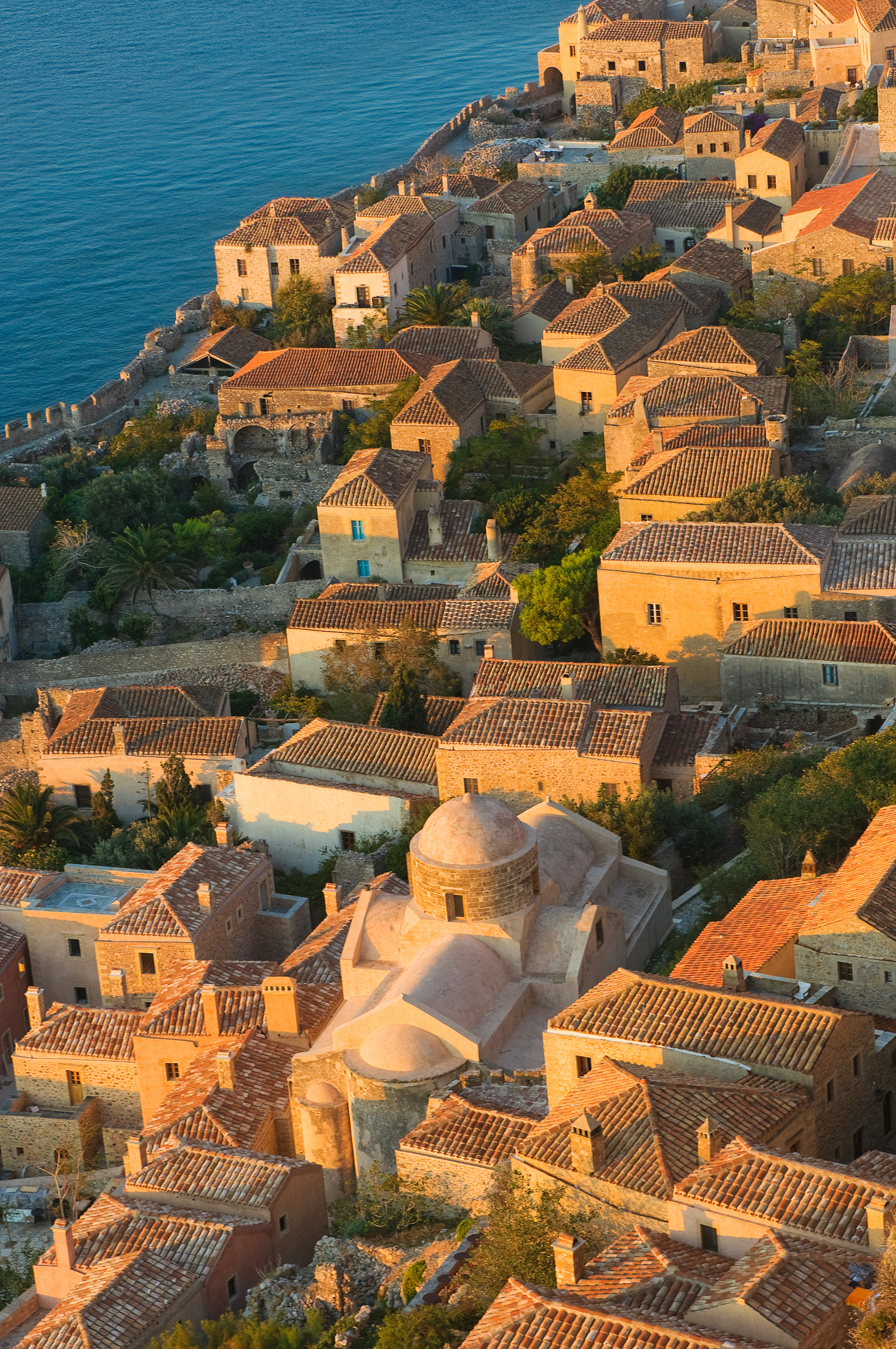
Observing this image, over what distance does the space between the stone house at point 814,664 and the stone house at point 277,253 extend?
41.1 m

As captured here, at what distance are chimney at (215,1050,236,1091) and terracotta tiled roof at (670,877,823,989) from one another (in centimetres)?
797

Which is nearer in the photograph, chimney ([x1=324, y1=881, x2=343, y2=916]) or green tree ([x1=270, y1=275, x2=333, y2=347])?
chimney ([x1=324, y1=881, x2=343, y2=916])

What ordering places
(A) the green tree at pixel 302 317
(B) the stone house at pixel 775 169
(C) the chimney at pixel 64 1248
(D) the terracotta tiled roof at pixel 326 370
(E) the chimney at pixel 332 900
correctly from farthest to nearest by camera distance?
(A) the green tree at pixel 302 317 → (B) the stone house at pixel 775 169 → (D) the terracotta tiled roof at pixel 326 370 → (E) the chimney at pixel 332 900 → (C) the chimney at pixel 64 1248

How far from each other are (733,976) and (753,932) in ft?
8.46

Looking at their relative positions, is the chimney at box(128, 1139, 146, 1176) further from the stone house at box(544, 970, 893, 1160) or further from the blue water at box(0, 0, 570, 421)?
the blue water at box(0, 0, 570, 421)

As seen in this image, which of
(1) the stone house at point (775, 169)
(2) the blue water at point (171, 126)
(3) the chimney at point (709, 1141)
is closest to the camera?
(3) the chimney at point (709, 1141)

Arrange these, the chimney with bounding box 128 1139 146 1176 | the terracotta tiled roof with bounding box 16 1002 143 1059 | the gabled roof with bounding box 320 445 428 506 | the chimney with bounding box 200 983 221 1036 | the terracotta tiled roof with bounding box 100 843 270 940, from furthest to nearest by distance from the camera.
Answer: the gabled roof with bounding box 320 445 428 506, the terracotta tiled roof with bounding box 100 843 270 940, the terracotta tiled roof with bounding box 16 1002 143 1059, the chimney with bounding box 200 983 221 1036, the chimney with bounding box 128 1139 146 1176

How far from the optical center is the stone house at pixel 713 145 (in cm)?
8369

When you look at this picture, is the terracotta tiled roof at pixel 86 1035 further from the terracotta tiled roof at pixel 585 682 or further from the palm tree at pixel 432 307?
the palm tree at pixel 432 307

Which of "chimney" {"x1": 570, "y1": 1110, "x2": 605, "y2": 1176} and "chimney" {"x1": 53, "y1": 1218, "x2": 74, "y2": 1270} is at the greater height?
"chimney" {"x1": 570, "y1": 1110, "x2": 605, "y2": 1176}

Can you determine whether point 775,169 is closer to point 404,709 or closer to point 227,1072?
point 404,709

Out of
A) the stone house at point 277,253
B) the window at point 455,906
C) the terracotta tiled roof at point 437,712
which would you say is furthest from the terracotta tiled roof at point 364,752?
the stone house at point 277,253

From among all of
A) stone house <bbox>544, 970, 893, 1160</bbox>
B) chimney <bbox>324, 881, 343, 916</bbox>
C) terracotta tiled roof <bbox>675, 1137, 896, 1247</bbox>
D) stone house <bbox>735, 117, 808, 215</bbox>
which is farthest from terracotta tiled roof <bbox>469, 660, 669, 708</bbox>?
stone house <bbox>735, 117, 808, 215</bbox>

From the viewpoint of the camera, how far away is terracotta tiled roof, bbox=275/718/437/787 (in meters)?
46.8
